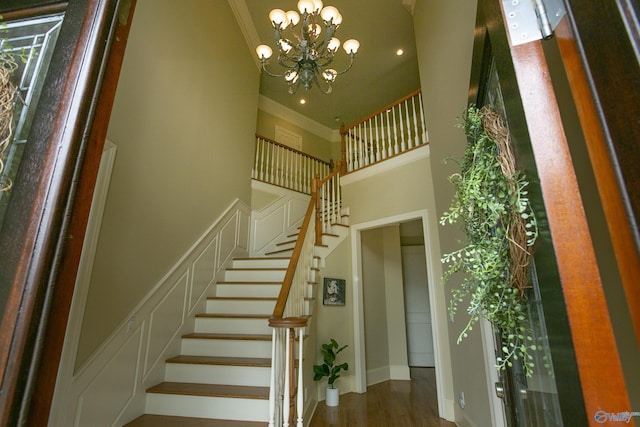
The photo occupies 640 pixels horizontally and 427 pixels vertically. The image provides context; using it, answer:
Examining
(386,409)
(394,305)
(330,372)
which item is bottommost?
(386,409)

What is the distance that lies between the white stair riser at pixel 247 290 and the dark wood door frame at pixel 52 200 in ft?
9.83

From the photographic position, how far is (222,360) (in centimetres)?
263

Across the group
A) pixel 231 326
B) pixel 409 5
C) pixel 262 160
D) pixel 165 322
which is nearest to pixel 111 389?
pixel 165 322

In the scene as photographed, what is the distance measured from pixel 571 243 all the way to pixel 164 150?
304cm

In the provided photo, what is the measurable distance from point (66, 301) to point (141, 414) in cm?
243

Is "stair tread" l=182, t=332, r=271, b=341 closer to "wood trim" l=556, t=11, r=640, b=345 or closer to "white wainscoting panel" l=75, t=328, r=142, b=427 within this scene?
"white wainscoting panel" l=75, t=328, r=142, b=427

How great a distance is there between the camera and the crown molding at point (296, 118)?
6.31m

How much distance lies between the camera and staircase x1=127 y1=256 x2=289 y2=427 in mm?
2188

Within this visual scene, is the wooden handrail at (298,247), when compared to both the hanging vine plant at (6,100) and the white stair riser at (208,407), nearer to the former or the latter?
the white stair riser at (208,407)

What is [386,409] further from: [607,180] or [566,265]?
[607,180]

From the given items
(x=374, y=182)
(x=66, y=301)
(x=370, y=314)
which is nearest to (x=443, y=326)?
(x=370, y=314)

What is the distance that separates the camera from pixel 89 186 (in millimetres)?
578

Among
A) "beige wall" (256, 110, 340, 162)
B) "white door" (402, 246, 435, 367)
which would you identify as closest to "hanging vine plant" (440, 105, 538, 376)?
"white door" (402, 246, 435, 367)

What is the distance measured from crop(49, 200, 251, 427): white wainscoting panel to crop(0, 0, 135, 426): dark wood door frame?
5.33ft
